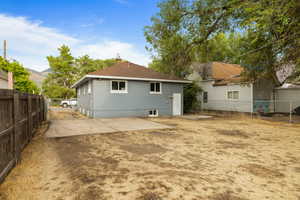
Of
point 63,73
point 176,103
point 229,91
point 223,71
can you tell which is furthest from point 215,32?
point 63,73

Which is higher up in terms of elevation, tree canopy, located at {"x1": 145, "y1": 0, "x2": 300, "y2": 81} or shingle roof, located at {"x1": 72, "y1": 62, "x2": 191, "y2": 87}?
tree canopy, located at {"x1": 145, "y1": 0, "x2": 300, "y2": 81}

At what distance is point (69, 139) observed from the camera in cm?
529

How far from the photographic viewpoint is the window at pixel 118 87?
429 inches

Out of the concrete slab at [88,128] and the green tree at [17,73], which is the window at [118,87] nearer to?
the concrete slab at [88,128]

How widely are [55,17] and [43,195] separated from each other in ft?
52.4

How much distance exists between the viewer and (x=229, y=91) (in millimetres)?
14617

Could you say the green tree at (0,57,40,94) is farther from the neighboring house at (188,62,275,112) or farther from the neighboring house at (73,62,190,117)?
the neighboring house at (188,62,275,112)

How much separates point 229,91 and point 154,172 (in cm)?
1407

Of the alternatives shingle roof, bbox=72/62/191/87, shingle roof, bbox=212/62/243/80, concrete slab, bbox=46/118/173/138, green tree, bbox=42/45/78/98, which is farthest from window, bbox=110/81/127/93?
green tree, bbox=42/45/78/98

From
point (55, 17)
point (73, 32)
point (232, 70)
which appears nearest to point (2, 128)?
point (55, 17)

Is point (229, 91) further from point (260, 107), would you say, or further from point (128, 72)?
point (128, 72)

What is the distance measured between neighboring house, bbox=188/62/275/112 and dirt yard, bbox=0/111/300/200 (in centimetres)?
960

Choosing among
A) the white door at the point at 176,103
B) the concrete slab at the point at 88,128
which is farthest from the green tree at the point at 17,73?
the white door at the point at 176,103

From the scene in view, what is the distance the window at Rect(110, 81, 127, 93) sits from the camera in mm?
10891
